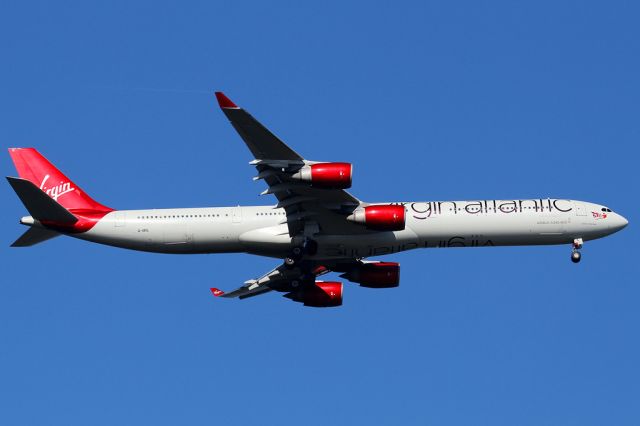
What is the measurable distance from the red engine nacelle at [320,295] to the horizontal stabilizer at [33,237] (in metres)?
16.6

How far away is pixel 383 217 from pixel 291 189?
5756mm

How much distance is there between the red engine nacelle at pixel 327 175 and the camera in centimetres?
7094

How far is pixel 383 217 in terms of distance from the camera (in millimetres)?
74250

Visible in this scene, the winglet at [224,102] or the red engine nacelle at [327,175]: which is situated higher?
the winglet at [224,102]

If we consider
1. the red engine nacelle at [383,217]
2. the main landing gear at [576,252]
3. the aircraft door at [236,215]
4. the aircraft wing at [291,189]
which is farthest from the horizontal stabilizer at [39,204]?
the main landing gear at [576,252]

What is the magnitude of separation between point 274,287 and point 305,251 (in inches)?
334

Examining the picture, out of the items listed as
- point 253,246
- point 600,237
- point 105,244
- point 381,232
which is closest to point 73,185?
point 105,244

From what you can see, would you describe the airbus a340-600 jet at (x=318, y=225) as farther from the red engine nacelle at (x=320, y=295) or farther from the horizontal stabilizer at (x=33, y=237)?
the red engine nacelle at (x=320, y=295)

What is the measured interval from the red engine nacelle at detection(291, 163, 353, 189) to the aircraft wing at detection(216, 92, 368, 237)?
1.97 ft

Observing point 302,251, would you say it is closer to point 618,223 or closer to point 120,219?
point 120,219

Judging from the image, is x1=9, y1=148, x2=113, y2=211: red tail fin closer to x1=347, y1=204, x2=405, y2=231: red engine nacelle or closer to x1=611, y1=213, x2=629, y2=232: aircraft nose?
x1=347, y1=204, x2=405, y2=231: red engine nacelle

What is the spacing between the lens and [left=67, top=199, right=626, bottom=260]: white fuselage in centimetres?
7638

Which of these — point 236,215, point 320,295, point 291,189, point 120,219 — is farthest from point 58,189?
point 320,295

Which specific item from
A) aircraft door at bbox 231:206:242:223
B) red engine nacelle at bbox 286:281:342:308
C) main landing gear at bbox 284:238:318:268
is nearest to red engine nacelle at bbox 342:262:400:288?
red engine nacelle at bbox 286:281:342:308
